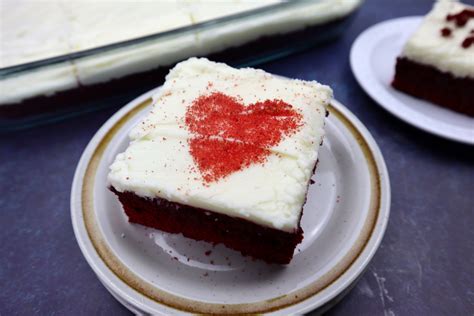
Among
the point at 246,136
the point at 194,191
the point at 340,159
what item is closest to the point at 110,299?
the point at 194,191

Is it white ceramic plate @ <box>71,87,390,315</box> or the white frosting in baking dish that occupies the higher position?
the white frosting in baking dish

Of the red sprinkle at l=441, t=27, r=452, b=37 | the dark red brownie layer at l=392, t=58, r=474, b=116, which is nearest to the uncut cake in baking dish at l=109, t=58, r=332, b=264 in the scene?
the dark red brownie layer at l=392, t=58, r=474, b=116

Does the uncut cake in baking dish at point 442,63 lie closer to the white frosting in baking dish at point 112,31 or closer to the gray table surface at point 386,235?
the gray table surface at point 386,235

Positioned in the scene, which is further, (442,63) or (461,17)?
(461,17)

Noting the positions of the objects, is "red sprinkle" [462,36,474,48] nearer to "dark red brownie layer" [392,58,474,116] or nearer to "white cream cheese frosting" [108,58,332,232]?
"dark red brownie layer" [392,58,474,116]

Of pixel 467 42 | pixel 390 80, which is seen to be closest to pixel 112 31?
pixel 390 80

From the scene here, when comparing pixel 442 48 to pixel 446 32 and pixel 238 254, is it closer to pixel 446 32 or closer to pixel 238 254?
pixel 446 32

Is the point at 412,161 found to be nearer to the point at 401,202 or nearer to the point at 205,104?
the point at 401,202
